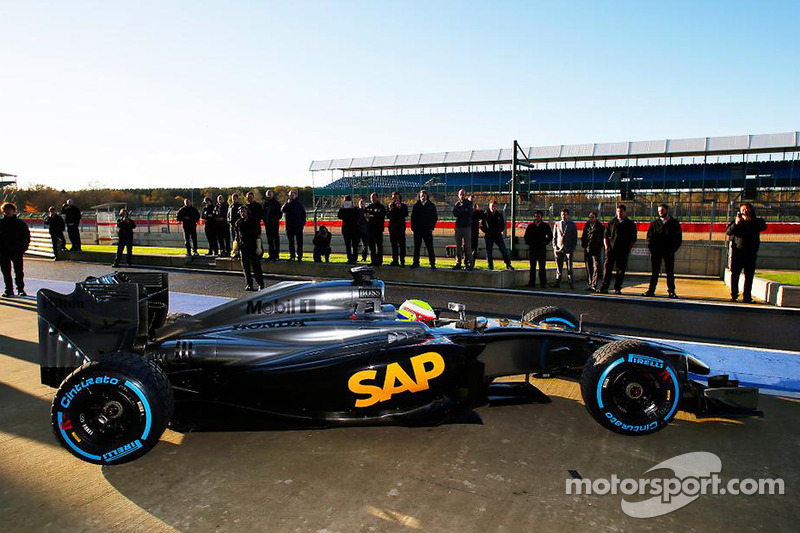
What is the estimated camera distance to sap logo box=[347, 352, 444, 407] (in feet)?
12.8

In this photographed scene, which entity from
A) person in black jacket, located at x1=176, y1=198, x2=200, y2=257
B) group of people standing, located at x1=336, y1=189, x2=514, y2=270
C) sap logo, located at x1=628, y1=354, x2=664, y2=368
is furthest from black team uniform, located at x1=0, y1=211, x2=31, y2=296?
sap logo, located at x1=628, y1=354, x2=664, y2=368

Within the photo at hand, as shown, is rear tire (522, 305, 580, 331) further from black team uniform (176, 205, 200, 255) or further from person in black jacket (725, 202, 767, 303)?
black team uniform (176, 205, 200, 255)

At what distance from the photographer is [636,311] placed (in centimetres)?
923

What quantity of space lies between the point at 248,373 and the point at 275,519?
1.15m

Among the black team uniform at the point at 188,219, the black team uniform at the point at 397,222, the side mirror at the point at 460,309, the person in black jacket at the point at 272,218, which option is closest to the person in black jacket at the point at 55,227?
the black team uniform at the point at 188,219

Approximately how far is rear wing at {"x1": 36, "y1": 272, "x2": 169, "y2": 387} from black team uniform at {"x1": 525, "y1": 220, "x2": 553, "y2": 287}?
8.80 meters

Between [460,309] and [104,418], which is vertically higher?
[460,309]

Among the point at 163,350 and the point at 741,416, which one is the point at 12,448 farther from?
the point at 741,416

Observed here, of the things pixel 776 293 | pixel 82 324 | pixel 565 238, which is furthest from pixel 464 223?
pixel 82 324

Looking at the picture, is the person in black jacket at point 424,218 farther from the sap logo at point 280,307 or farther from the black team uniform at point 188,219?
the sap logo at point 280,307

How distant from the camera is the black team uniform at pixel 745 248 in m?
9.60

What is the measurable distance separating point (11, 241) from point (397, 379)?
9783 millimetres

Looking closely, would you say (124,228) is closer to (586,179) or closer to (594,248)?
(594,248)

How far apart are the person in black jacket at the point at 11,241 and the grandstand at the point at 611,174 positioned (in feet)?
59.0
